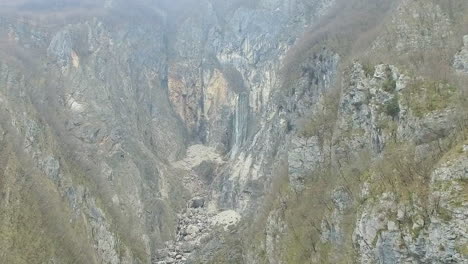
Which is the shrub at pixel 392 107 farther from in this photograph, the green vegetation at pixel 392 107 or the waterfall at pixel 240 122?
the waterfall at pixel 240 122

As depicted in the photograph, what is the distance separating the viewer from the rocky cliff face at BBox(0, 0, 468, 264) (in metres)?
54.9

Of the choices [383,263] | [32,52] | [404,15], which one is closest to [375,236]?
[383,263]

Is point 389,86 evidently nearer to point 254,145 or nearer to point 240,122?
point 254,145

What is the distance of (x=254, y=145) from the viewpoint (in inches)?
5901

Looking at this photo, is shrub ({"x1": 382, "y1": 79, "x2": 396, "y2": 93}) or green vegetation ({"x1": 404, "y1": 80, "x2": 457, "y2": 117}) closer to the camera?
green vegetation ({"x1": 404, "y1": 80, "x2": 457, "y2": 117})

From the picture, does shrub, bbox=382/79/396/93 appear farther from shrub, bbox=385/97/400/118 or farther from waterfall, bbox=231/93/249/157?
waterfall, bbox=231/93/249/157

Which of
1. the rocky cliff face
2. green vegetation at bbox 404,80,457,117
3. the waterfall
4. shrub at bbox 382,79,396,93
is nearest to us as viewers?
the rocky cliff face

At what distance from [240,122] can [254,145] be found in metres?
30.6

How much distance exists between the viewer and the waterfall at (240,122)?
17238 centimetres

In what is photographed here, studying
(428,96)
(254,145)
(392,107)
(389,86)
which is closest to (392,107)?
(392,107)

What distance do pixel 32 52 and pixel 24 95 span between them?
35.0 m

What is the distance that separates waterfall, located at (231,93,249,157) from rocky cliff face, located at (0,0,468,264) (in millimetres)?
806

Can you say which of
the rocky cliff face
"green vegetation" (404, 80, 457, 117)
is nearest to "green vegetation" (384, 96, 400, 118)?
the rocky cliff face

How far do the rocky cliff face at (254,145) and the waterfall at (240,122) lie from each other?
806 mm
